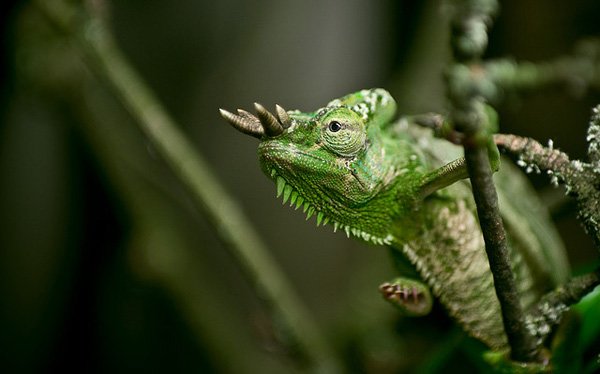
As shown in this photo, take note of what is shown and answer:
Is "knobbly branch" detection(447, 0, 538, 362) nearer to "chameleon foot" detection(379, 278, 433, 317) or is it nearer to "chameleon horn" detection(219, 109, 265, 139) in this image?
"chameleon foot" detection(379, 278, 433, 317)

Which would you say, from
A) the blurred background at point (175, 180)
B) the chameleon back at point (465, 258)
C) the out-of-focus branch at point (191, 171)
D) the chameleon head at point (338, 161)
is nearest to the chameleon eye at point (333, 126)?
the chameleon head at point (338, 161)

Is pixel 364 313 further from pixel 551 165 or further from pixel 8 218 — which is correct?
pixel 8 218

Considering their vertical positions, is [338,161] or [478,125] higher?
[338,161]

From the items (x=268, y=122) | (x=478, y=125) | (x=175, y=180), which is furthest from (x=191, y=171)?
(x=478, y=125)

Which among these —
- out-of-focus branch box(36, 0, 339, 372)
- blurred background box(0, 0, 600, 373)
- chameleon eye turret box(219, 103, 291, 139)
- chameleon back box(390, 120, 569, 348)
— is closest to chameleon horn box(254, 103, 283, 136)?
chameleon eye turret box(219, 103, 291, 139)

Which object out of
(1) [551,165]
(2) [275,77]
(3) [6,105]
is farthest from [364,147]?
(3) [6,105]

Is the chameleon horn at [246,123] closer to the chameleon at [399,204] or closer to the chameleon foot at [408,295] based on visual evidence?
the chameleon at [399,204]

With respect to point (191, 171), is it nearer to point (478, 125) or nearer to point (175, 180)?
point (175, 180)
